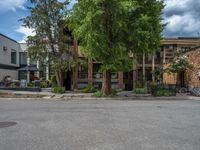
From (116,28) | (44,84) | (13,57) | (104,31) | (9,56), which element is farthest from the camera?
(13,57)

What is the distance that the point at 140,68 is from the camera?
3378cm

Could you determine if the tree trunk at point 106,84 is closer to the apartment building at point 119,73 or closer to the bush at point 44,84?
the apartment building at point 119,73

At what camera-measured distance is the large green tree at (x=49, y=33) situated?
26531 millimetres

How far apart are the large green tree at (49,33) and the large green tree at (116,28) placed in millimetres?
3926

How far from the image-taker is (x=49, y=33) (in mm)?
27031

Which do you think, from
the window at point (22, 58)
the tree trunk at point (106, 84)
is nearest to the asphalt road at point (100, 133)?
the tree trunk at point (106, 84)

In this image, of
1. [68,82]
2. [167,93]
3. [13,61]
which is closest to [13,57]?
[13,61]

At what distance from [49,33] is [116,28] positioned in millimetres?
8089

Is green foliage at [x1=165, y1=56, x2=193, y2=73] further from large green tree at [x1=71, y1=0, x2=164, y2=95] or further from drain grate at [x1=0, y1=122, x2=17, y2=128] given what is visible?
drain grate at [x1=0, y1=122, x2=17, y2=128]

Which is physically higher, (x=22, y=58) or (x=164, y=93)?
(x=22, y=58)

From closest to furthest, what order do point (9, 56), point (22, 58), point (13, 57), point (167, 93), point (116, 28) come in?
point (116, 28)
point (167, 93)
point (9, 56)
point (13, 57)
point (22, 58)

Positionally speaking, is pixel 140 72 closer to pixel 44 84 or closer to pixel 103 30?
pixel 44 84

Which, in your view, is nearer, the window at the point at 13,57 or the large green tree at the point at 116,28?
the large green tree at the point at 116,28

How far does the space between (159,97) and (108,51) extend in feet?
17.9
